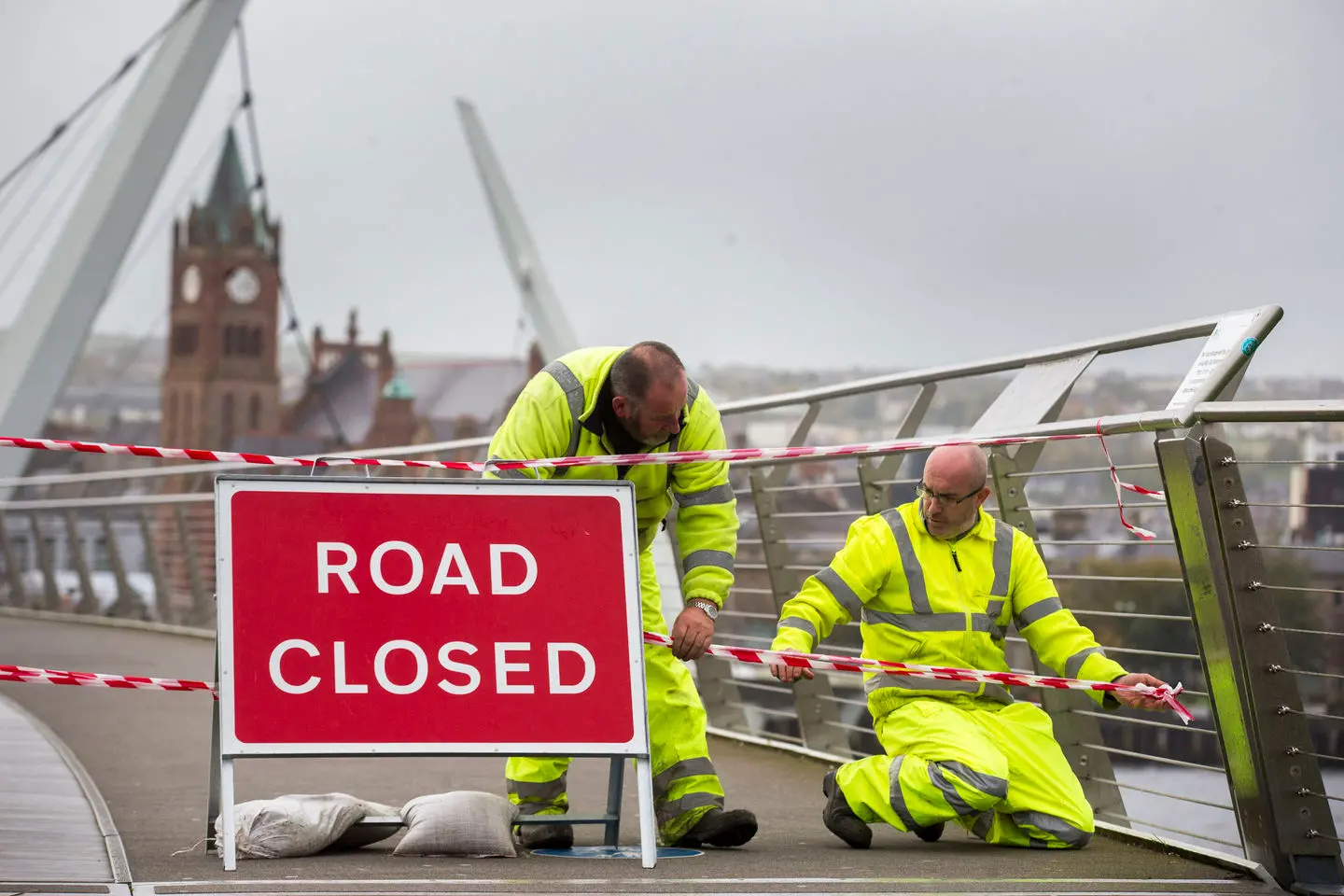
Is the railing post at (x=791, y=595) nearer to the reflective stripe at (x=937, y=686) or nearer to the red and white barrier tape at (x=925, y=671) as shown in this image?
the reflective stripe at (x=937, y=686)

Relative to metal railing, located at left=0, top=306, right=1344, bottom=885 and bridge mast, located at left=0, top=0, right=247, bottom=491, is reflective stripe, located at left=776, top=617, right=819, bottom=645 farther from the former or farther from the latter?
bridge mast, located at left=0, top=0, right=247, bottom=491

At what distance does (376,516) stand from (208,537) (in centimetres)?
960

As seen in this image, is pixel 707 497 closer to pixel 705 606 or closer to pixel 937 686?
pixel 705 606

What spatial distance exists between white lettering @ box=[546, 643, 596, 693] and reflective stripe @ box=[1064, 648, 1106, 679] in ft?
4.21

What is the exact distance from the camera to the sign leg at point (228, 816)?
3.93 meters

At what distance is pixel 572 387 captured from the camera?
4.71 meters

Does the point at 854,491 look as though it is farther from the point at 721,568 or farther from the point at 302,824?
the point at 302,824

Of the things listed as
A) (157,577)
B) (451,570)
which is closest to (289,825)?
(451,570)

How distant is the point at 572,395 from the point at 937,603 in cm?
110

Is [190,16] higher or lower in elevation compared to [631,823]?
higher

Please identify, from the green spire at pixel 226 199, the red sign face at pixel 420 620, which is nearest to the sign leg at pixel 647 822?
the red sign face at pixel 420 620

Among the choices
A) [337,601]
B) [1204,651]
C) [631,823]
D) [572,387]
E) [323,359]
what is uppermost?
[323,359]

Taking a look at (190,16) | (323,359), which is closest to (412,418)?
(323,359)

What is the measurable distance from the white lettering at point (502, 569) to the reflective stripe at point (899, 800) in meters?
1.07
